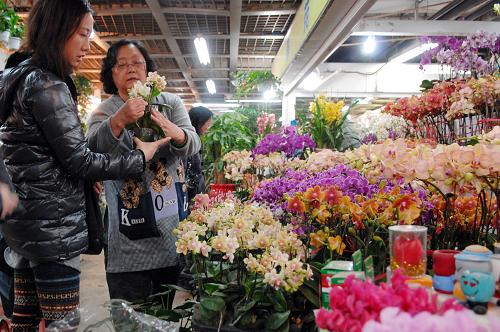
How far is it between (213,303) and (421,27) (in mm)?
2796

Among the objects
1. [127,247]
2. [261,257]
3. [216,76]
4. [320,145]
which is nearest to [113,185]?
[127,247]

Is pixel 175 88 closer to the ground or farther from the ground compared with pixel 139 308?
farther from the ground

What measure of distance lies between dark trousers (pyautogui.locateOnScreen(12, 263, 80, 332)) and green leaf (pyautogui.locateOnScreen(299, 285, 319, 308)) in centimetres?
67

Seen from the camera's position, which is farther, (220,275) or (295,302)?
(220,275)

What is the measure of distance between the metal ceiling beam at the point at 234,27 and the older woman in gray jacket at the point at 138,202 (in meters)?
4.07

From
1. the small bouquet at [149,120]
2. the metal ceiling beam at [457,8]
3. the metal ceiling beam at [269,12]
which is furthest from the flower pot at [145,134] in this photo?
the metal ceiling beam at [269,12]

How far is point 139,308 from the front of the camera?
1619mm

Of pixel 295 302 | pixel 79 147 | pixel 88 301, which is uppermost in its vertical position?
pixel 79 147

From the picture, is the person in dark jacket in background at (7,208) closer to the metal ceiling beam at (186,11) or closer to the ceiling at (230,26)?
the ceiling at (230,26)

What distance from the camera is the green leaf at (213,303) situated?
1.24 m

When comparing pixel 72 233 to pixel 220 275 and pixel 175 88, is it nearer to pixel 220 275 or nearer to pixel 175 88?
pixel 220 275

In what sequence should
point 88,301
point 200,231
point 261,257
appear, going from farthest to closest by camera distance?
point 88,301
point 200,231
point 261,257

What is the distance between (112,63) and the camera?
1.90 meters

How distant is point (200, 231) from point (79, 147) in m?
0.47
